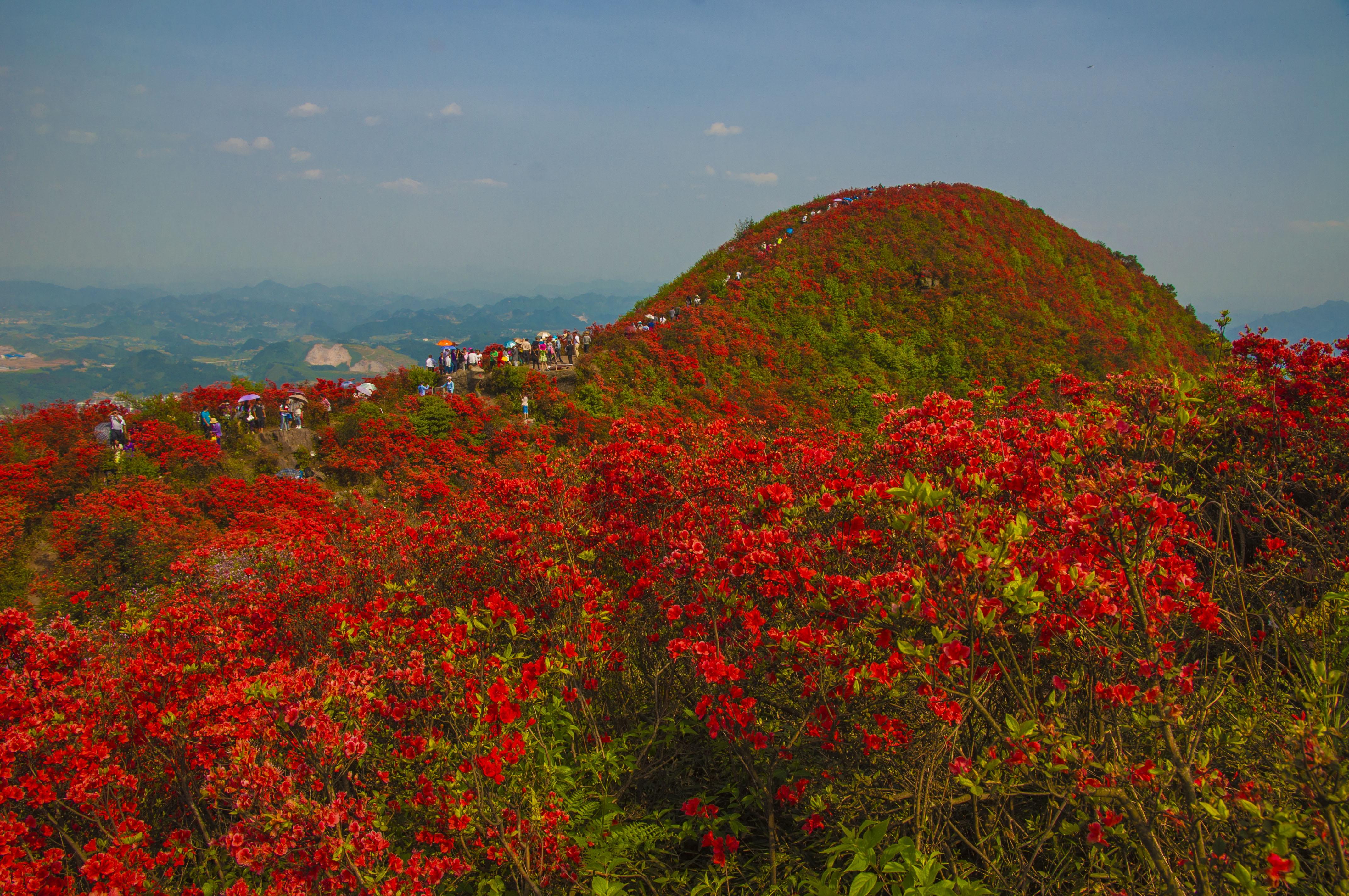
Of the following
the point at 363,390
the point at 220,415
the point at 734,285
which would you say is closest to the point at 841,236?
the point at 734,285

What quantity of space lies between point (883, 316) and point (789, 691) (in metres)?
26.5

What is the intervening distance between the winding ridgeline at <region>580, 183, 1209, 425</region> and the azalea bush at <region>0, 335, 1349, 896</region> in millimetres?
14801

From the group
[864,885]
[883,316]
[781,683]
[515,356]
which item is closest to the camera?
[864,885]

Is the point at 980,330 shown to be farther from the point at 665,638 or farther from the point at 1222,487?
the point at 665,638

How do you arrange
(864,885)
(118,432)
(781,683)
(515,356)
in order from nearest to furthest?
(864,885), (781,683), (118,432), (515,356)

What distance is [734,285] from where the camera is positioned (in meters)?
28.2

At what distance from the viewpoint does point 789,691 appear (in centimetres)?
353

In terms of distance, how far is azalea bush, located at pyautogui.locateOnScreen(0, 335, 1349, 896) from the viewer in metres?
2.27

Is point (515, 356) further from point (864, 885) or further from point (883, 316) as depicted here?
point (864, 885)

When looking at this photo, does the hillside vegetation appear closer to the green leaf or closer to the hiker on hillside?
the green leaf

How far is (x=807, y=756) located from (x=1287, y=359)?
5.43 meters

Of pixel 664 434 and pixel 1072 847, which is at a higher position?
pixel 664 434

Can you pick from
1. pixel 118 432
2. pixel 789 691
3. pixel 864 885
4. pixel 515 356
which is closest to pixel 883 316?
pixel 515 356

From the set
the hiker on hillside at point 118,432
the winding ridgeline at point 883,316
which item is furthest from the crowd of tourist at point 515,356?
the hiker on hillside at point 118,432
